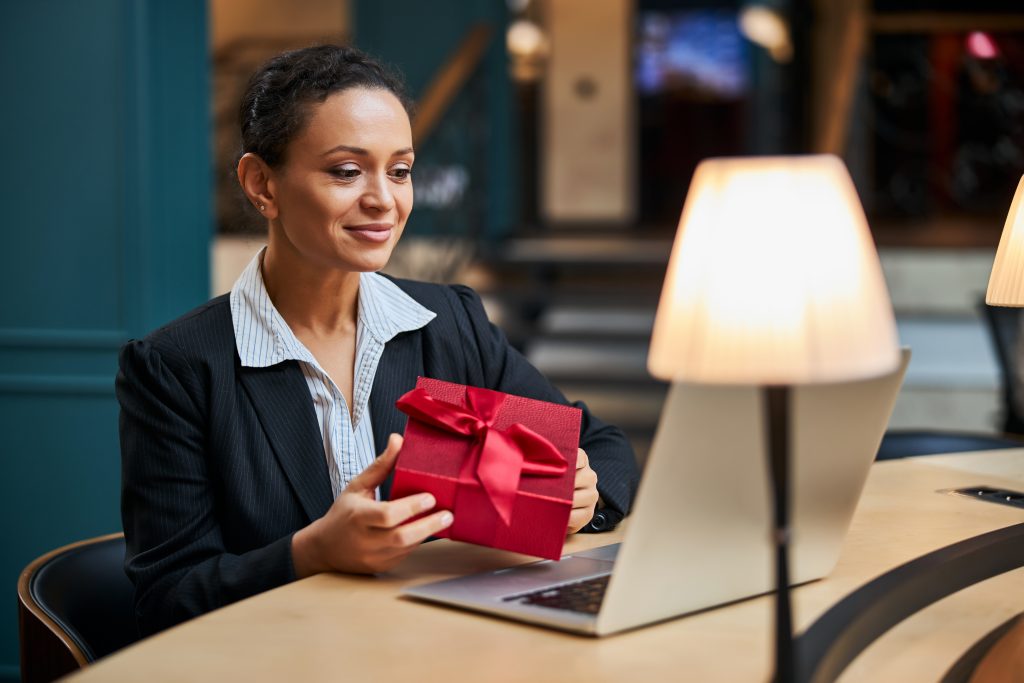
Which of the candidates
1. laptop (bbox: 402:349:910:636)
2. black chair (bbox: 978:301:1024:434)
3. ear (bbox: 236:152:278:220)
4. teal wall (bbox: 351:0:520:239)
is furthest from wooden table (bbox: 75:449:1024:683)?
teal wall (bbox: 351:0:520:239)

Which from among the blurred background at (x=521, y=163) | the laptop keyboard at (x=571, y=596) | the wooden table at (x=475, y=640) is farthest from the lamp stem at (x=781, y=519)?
the blurred background at (x=521, y=163)

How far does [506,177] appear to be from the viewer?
343 inches

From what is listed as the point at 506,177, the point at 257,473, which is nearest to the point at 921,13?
the point at 506,177

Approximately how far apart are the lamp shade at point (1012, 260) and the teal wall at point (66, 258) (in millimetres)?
2163

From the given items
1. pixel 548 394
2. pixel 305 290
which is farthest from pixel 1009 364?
pixel 305 290

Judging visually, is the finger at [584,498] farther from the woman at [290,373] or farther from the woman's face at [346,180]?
the woman's face at [346,180]

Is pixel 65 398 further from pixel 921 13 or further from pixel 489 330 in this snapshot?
pixel 921 13

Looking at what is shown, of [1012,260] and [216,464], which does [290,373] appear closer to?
[216,464]

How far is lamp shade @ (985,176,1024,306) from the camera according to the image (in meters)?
1.85

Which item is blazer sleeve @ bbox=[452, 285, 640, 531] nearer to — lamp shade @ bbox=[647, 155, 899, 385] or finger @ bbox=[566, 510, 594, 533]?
finger @ bbox=[566, 510, 594, 533]

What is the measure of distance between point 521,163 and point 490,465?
8875mm

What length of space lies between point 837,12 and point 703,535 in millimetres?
9553

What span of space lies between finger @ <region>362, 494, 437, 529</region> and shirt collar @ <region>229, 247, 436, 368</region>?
0.41 m

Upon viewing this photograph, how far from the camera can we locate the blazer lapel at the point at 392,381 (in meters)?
1.85
